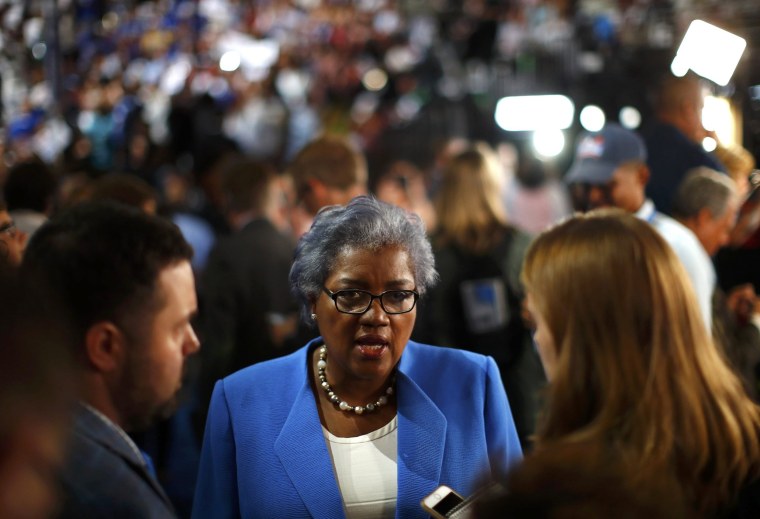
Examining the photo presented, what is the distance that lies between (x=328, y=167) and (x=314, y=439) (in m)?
2.36

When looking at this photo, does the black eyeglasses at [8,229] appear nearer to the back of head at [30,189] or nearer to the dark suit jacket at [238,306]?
the back of head at [30,189]

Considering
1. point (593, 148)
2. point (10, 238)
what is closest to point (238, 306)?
point (10, 238)

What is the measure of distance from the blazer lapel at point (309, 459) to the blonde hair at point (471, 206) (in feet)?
8.06

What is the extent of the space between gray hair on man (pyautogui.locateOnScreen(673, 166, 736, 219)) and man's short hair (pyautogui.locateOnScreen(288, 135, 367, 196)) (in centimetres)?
151

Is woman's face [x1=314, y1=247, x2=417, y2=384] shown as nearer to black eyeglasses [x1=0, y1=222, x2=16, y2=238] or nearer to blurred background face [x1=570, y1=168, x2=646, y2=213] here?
black eyeglasses [x1=0, y1=222, x2=16, y2=238]

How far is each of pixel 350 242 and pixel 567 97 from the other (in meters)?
10.1

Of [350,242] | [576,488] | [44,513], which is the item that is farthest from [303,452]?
[576,488]

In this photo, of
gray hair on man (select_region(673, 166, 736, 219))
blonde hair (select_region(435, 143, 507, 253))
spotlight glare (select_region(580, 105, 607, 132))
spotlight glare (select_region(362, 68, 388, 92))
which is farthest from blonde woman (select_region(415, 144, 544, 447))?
spotlight glare (select_region(362, 68, 388, 92))

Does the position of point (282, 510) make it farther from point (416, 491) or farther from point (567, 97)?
point (567, 97)

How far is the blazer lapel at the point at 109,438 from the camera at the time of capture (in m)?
1.74

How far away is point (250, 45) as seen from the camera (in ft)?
46.8

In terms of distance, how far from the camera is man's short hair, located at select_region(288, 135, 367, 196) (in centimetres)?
464

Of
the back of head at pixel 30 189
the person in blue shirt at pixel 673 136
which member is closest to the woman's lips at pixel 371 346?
the back of head at pixel 30 189

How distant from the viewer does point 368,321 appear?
2.48 metres
